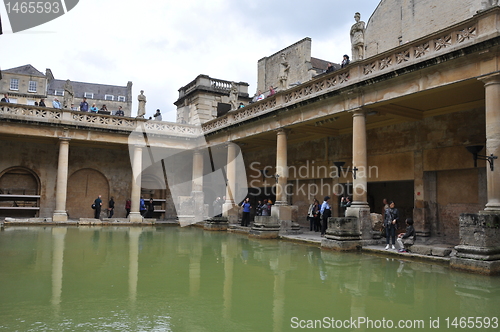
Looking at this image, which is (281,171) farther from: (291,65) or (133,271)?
(291,65)

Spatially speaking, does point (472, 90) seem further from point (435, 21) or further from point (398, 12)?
point (398, 12)

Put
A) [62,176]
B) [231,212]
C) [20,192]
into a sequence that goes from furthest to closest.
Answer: [20,192]
[62,176]
[231,212]

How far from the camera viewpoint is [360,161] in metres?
12.7

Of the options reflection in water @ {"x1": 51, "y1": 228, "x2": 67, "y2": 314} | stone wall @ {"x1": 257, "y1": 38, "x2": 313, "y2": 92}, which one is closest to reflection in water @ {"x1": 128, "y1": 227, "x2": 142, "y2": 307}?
reflection in water @ {"x1": 51, "y1": 228, "x2": 67, "y2": 314}

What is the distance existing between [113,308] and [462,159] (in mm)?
12455

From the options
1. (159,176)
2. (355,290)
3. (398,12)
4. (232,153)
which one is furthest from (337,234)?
(159,176)

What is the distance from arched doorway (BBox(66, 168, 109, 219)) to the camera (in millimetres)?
24469

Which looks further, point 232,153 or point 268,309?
point 232,153

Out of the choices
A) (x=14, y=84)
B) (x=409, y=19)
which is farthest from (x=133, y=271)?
(x=14, y=84)

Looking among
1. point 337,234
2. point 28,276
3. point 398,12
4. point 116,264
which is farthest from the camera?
point 398,12

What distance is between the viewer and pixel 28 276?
6.73m

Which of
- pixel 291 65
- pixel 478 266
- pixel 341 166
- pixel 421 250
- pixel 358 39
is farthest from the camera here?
pixel 291 65

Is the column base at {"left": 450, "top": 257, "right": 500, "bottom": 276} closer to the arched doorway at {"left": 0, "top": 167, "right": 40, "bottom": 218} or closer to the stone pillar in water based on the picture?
the stone pillar in water

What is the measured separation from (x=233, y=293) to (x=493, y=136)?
7267mm
